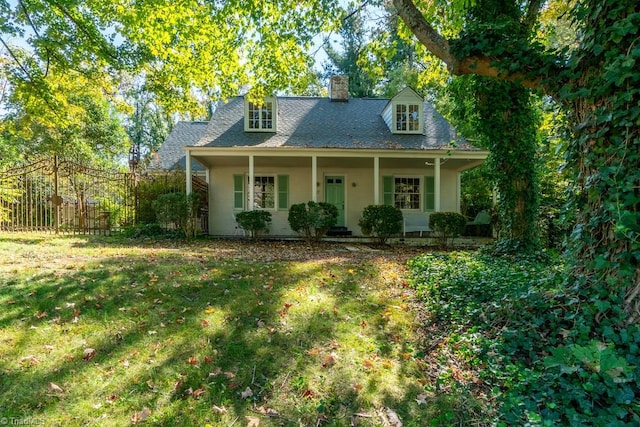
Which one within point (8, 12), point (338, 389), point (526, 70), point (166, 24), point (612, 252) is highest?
point (8, 12)

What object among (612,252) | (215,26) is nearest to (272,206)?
(215,26)

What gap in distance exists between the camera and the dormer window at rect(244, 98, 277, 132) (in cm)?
1248

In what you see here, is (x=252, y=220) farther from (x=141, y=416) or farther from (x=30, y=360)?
(x=141, y=416)

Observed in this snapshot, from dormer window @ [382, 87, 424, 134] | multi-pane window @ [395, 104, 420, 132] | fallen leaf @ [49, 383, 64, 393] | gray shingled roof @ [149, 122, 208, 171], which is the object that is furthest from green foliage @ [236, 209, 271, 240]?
fallen leaf @ [49, 383, 64, 393]

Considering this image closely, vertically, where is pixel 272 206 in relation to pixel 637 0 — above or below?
below

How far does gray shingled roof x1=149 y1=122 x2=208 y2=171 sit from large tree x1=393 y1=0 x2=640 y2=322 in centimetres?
1278

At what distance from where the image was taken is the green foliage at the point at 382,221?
10562 mm

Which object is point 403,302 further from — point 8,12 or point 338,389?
point 8,12

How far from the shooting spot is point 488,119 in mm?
6883

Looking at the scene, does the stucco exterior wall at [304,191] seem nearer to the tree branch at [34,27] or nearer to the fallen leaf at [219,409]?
the tree branch at [34,27]

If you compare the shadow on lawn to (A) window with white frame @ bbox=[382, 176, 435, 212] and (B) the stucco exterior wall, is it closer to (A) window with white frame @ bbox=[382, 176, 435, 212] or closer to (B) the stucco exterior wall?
(B) the stucco exterior wall

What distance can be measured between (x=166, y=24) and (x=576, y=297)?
8770 mm

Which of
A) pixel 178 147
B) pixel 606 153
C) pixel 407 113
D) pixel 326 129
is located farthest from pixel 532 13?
pixel 178 147

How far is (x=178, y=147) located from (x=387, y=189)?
9911 mm
